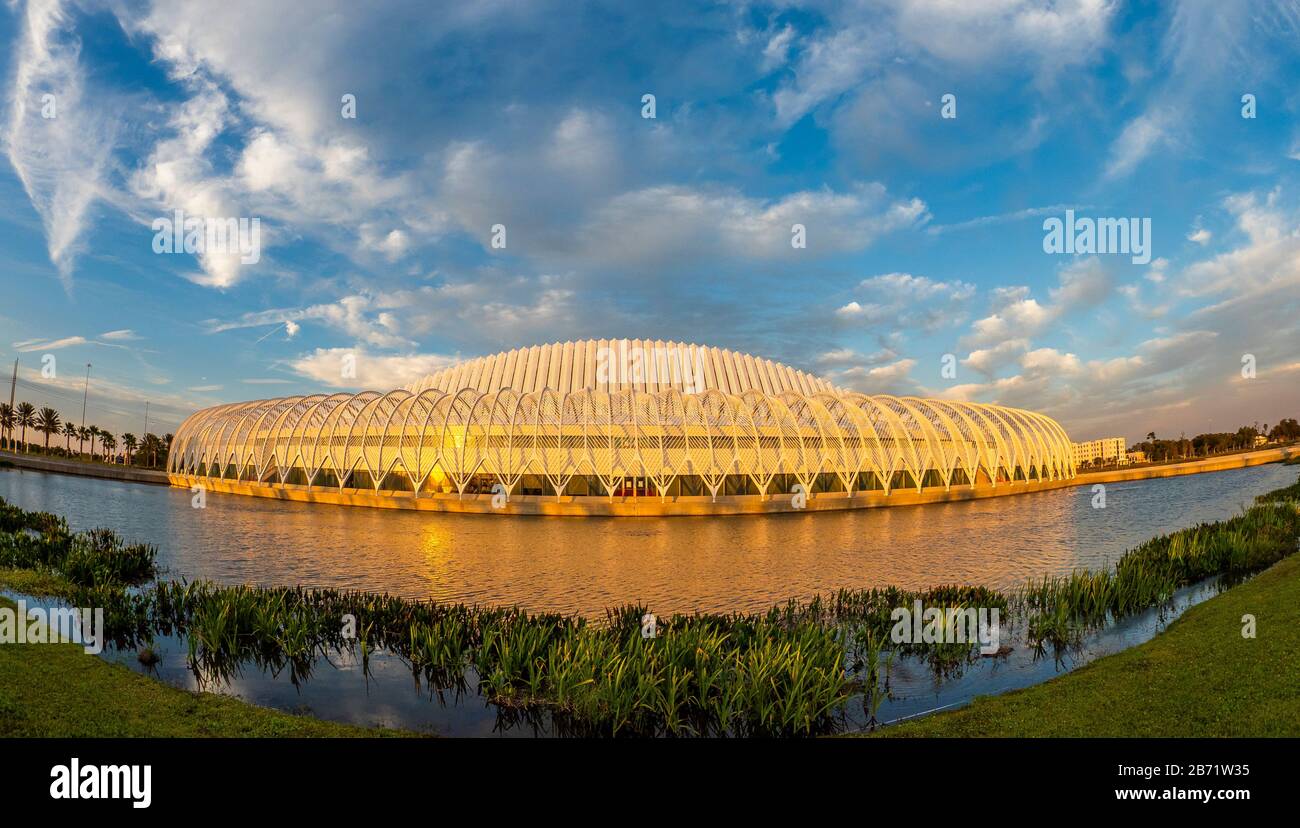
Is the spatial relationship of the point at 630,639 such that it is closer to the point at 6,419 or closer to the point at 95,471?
the point at 95,471

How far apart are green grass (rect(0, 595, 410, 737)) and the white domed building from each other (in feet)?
103

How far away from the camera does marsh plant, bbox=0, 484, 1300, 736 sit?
10102 mm

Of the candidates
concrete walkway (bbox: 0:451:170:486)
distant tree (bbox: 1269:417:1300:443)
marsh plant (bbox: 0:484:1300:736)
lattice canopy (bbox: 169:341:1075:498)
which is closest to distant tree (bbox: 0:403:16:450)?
concrete walkway (bbox: 0:451:170:486)

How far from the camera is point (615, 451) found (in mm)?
44188

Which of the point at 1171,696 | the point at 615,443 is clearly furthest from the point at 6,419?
the point at 1171,696

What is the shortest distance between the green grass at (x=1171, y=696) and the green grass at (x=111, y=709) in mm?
8653

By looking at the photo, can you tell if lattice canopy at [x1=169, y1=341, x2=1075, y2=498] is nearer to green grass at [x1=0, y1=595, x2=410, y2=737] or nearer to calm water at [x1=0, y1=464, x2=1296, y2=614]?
calm water at [x1=0, y1=464, x2=1296, y2=614]

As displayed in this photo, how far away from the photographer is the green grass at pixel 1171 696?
7.84 meters

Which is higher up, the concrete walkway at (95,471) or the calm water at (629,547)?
the concrete walkway at (95,471)

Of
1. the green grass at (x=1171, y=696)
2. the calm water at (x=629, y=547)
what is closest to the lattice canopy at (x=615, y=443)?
the calm water at (x=629, y=547)

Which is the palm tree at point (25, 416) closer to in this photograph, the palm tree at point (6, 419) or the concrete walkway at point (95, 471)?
the palm tree at point (6, 419)

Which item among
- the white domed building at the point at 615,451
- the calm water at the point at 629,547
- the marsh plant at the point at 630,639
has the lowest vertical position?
the calm water at the point at 629,547

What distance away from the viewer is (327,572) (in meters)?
21.6
